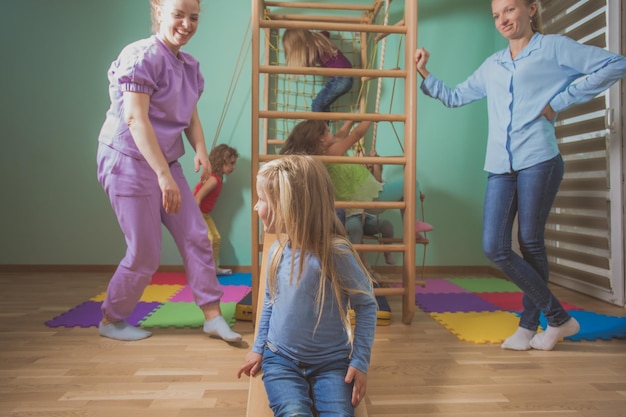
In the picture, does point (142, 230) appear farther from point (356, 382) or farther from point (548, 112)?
point (548, 112)

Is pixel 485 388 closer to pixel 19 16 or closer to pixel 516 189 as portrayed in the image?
pixel 516 189

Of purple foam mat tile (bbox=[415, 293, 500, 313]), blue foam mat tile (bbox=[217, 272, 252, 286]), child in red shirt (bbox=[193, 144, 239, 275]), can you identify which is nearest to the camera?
purple foam mat tile (bbox=[415, 293, 500, 313])

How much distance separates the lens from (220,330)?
1890 mm

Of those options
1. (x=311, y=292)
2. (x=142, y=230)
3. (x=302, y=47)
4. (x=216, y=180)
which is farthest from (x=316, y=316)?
(x=216, y=180)

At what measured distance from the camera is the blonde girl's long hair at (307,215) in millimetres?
1097

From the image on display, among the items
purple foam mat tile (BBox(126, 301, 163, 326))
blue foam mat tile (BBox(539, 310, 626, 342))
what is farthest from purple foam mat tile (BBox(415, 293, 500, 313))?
purple foam mat tile (BBox(126, 301, 163, 326))

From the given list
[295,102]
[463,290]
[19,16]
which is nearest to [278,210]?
[463,290]

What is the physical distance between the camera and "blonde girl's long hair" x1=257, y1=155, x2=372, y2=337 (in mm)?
1097

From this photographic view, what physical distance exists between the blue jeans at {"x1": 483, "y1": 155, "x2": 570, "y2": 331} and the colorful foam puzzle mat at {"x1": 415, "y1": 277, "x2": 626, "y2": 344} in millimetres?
205

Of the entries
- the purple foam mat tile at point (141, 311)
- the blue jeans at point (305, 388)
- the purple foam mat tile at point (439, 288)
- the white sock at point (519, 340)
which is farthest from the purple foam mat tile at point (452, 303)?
the blue jeans at point (305, 388)

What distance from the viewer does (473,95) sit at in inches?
81.7

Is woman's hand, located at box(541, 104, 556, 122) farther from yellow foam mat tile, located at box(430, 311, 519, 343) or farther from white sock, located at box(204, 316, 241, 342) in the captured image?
white sock, located at box(204, 316, 241, 342)

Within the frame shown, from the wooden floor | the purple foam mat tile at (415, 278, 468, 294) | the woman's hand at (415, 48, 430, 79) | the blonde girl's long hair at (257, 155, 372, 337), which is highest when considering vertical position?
the woman's hand at (415, 48, 430, 79)

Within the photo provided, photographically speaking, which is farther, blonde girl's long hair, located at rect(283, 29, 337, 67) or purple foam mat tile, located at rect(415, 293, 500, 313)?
blonde girl's long hair, located at rect(283, 29, 337, 67)
